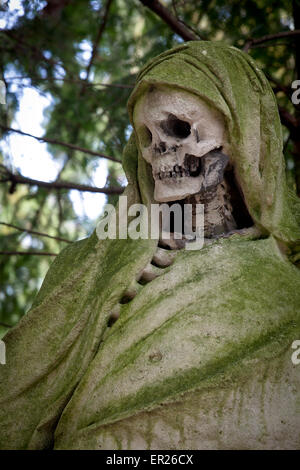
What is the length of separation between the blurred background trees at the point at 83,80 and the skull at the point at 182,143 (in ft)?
4.35

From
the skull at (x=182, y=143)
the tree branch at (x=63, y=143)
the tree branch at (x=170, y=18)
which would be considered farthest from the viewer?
the tree branch at (x=63, y=143)

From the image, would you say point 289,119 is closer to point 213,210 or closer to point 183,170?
point 213,210

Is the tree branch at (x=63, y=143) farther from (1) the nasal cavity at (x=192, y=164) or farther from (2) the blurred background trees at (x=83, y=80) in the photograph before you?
(1) the nasal cavity at (x=192, y=164)

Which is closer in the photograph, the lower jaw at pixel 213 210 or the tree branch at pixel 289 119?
the lower jaw at pixel 213 210

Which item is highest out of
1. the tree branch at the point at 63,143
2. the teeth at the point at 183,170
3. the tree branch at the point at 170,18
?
the tree branch at the point at 170,18

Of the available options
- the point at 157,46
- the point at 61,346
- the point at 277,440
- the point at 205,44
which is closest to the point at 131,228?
the point at 61,346

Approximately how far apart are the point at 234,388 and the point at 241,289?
41 cm

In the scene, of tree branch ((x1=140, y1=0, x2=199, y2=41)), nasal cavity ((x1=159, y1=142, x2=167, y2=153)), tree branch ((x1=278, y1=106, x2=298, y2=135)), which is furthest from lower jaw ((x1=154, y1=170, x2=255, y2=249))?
tree branch ((x1=140, y1=0, x2=199, y2=41))

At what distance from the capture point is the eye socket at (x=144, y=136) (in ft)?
9.23

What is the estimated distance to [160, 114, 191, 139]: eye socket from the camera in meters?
2.71

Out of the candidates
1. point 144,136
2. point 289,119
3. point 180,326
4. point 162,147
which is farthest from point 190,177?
point 289,119

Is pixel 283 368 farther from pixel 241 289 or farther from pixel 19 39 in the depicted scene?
pixel 19 39

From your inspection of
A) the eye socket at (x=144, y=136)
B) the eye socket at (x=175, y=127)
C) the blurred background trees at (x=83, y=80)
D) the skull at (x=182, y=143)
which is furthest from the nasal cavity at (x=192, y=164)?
the blurred background trees at (x=83, y=80)

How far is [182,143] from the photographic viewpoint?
2656mm
